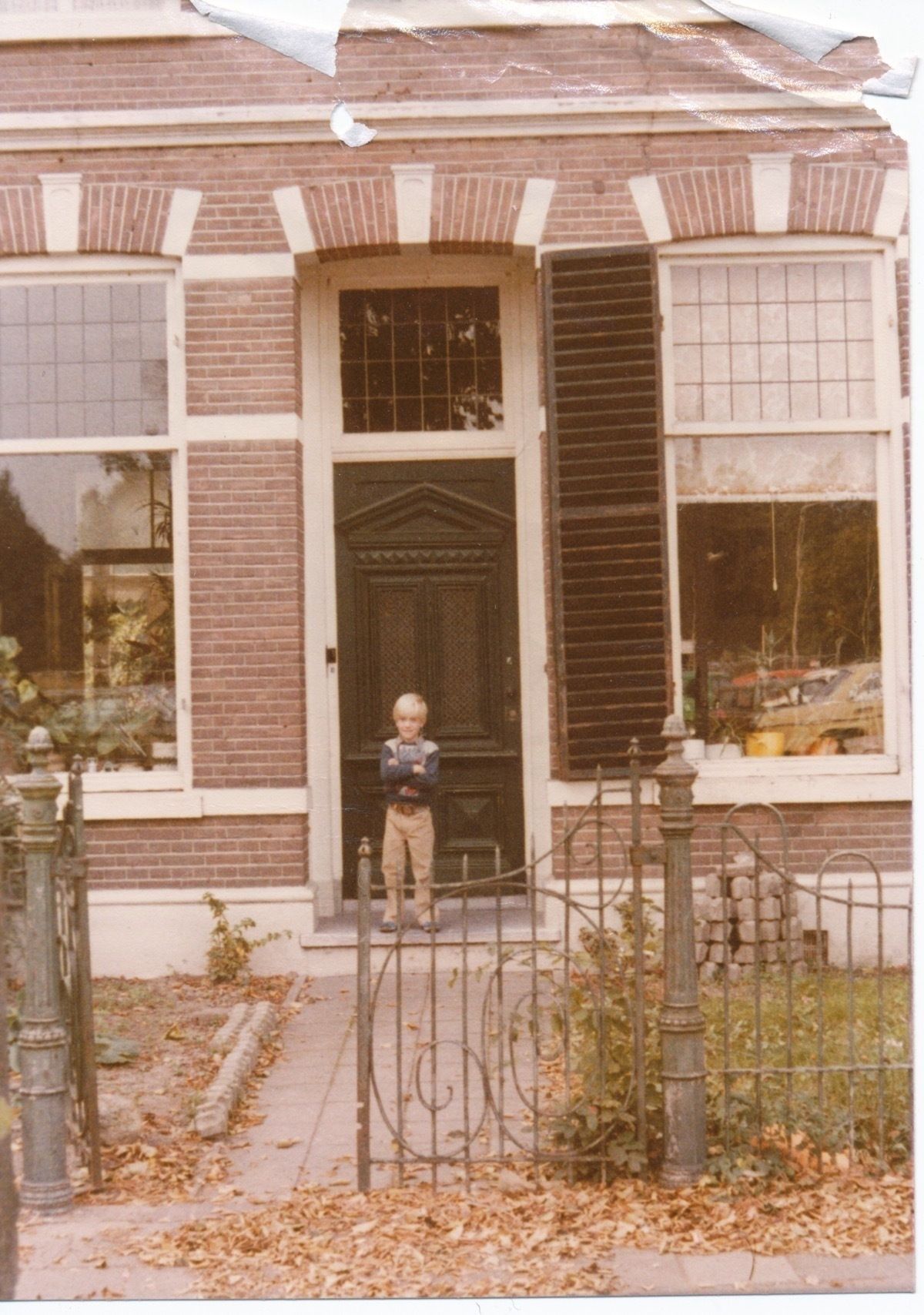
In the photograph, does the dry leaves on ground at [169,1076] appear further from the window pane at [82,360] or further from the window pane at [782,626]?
the window pane at [82,360]

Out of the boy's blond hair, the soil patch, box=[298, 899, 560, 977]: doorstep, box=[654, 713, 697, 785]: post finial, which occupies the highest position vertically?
the boy's blond hair

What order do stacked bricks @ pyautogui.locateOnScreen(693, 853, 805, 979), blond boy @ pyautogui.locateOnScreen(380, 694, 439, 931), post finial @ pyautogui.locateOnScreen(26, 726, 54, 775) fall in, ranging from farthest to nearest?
blond boy @ pyautogui.locateOnScreen(380, 694, 439, 931)
stacked bricks @ pyautogui.locateOnScreen(693, 853, 805, 979)
post finial @ pyautogui.locateOnScreen(26, 726, 54, 775)

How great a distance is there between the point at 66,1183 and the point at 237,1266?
72 cm

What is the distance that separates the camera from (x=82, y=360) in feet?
21.8

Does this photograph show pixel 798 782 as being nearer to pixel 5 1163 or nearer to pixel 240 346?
pixel 240 346

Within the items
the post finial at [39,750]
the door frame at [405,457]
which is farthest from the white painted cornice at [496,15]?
the post finial at [39,750]

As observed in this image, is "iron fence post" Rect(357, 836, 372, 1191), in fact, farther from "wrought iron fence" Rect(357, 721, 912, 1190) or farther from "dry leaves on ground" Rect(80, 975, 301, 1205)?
"dry leaves on ground" Rect(80, 975, 301, 1205)

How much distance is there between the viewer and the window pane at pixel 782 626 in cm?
673

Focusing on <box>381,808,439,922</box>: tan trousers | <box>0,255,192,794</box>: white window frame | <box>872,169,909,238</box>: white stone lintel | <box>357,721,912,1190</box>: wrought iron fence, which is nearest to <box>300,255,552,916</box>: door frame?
<box>381,808,439,922</box>: tan trousers

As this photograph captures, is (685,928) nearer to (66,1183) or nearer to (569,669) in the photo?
(66,1183)

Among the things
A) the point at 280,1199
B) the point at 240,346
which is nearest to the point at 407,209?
the point at 240,346

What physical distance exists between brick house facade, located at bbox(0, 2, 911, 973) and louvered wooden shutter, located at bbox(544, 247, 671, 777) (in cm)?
2

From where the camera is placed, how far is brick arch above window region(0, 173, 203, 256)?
21.1ft

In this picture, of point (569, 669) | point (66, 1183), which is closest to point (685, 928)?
point (66, 1183)
